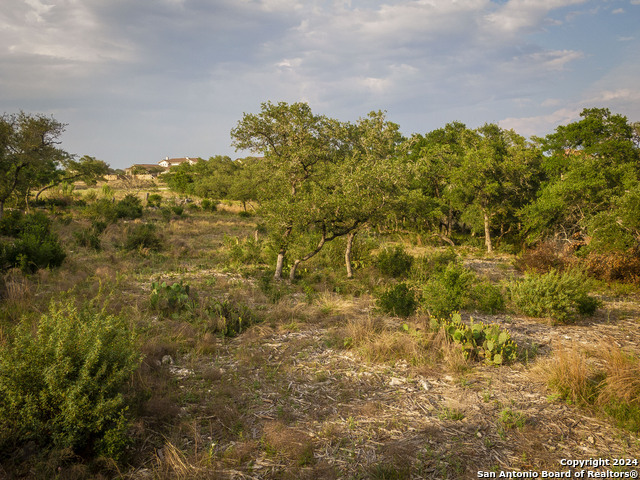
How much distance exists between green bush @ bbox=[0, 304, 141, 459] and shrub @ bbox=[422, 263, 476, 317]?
6.34 metres

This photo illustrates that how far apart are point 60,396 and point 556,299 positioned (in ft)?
31.3

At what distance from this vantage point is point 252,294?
10078 millimetres

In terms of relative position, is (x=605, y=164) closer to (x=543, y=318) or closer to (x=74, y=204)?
(x=543, y=318)

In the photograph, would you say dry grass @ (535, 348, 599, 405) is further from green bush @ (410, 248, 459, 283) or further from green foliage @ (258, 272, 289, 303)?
green foliage @ (258, 272, 289, 303)

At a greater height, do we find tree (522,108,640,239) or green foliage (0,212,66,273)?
tree (522,108,640,239)

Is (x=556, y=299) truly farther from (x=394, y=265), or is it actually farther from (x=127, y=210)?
(x=127, y=210)

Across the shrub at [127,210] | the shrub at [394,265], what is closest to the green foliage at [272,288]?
the shrub at [394,265]

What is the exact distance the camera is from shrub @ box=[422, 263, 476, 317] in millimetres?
7809

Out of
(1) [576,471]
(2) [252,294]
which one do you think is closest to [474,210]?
(2) [252,294]

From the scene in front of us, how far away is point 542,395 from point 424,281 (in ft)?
23.0

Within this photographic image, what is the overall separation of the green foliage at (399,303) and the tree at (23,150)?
23846mm

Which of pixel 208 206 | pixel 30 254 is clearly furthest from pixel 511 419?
pixel 208 206

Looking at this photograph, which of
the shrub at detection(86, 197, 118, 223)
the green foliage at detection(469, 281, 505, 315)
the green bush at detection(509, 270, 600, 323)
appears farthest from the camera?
the shrub at detection(86, 197, 118, 223)

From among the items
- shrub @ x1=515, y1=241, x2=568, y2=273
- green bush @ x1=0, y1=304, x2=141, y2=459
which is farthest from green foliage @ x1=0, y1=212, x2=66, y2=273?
shrub @ x1=515, y1=241, x2=568, y2=273
